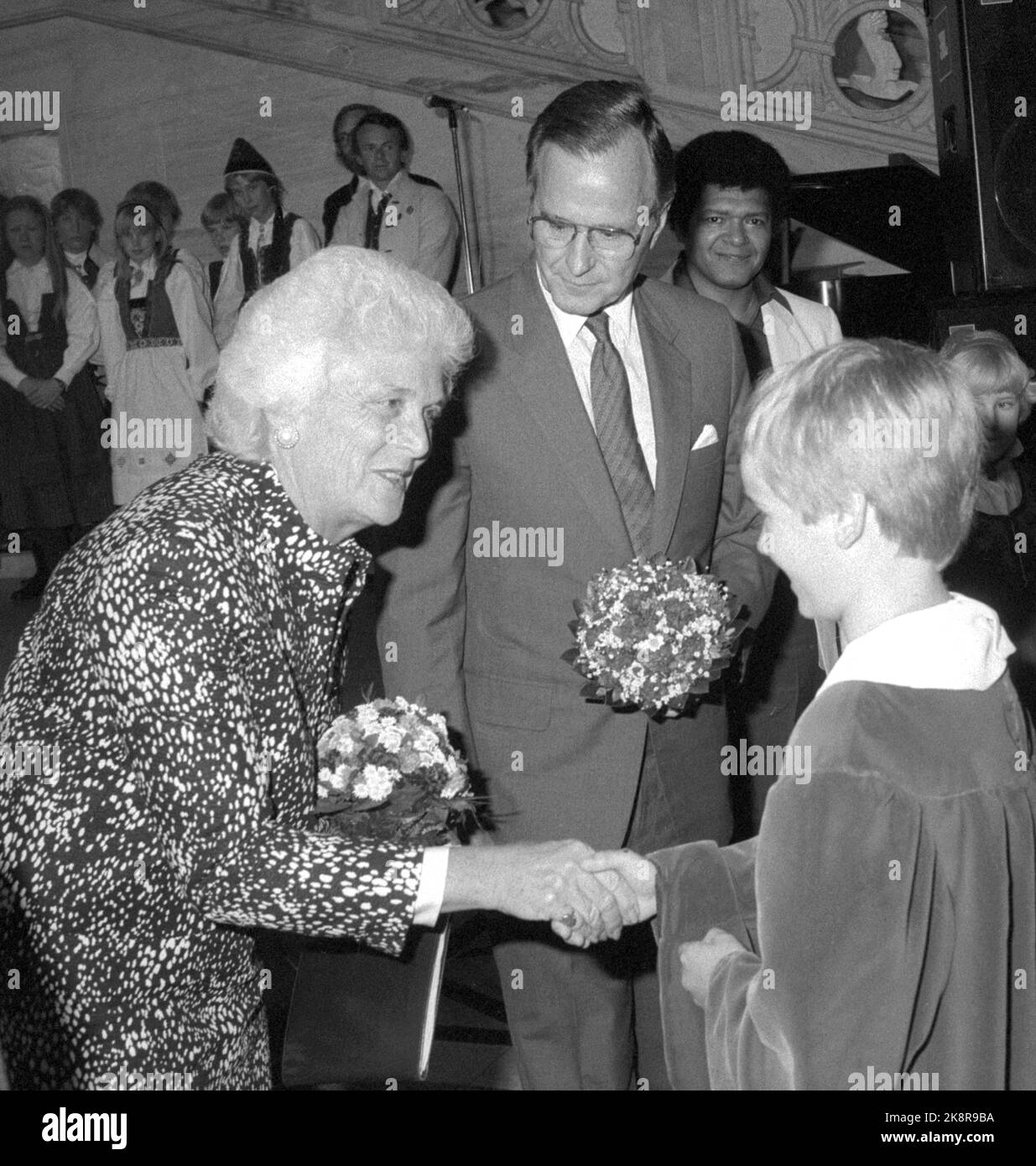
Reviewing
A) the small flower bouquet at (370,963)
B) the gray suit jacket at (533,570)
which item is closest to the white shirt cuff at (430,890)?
the small flower bouquet at (370,963)

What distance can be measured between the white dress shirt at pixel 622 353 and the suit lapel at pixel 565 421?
0.03 meters

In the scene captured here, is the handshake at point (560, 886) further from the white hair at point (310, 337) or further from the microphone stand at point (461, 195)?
the microphone stand at point (461, 195)

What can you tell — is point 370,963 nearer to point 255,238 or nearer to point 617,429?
point 617,429

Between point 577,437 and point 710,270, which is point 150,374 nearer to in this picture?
point 710,270

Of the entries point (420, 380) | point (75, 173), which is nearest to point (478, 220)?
point (75, 173)

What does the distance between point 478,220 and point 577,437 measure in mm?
8071

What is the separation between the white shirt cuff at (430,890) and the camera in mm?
1899

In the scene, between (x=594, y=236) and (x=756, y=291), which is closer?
(x=594, y=236)

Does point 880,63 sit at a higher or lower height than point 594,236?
higher

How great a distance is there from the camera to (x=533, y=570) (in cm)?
279

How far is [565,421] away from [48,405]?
832 centimetres

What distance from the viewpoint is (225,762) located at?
5.97ft

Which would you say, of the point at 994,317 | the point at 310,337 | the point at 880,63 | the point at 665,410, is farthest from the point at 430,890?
the point at 880,63

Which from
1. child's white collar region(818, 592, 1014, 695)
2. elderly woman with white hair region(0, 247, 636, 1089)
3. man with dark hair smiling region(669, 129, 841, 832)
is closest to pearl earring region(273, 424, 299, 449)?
elderly woman with white hair region(0, 247, 636, 1089)
